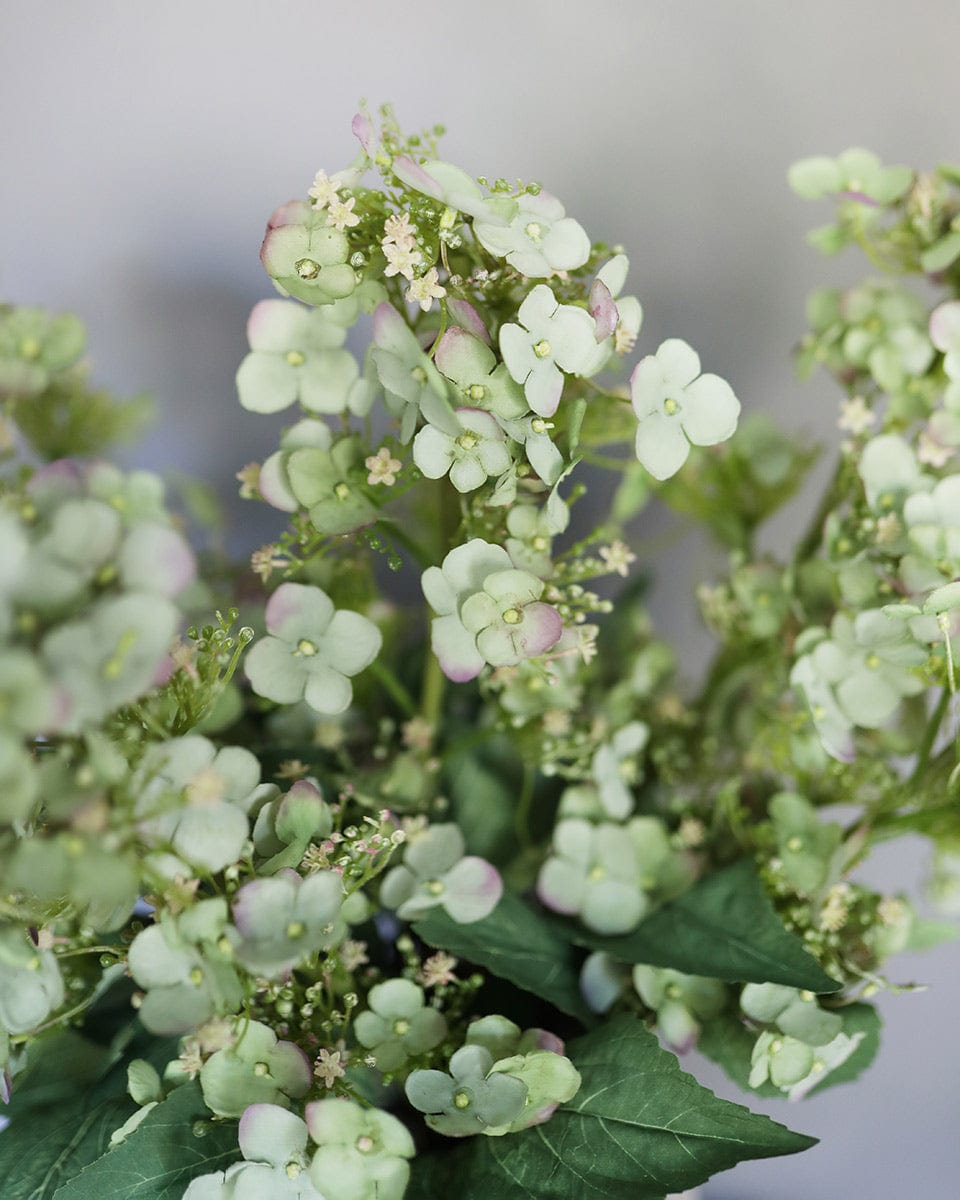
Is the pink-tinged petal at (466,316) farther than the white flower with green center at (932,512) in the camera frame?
No

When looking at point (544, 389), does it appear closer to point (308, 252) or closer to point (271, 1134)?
point (308, 252)

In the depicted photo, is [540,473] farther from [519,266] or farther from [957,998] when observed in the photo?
[957,998]

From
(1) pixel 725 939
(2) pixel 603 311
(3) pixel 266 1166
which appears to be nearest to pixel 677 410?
(2) pixel 603 311

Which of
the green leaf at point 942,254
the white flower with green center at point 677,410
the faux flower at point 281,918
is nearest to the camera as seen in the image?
the faux flower at point 281,918

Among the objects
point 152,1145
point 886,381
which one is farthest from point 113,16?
point 152,1145

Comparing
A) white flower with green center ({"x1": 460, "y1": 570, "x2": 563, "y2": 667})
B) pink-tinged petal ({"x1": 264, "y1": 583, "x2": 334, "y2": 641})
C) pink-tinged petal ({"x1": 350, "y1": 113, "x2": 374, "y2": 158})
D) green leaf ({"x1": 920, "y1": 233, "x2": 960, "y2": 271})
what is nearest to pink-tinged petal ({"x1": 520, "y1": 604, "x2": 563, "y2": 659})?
white flower with green center ({"x1": 460, "y1": 570, "x2": 563, "y2": 667})

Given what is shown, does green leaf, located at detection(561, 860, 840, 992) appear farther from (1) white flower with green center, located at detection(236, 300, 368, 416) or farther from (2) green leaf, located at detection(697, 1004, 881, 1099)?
(1) white flower with green center, located at detection(236, 300, 368, 416)

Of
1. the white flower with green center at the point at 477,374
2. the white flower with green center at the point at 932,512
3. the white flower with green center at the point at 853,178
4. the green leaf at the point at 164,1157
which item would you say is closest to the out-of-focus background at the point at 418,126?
the white flower with green center at the point at 853,178

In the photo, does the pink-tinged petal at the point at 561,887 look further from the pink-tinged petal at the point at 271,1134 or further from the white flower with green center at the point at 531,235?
the white flower with green center at the point at 531,235
